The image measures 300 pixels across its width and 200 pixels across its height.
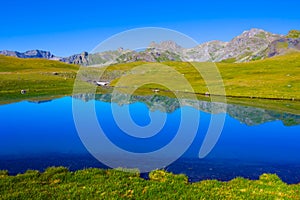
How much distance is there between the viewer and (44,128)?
3456 centimetres

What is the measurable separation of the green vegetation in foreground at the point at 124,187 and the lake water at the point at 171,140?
2.10 m

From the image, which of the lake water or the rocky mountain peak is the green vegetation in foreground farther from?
the rocky mountain peak

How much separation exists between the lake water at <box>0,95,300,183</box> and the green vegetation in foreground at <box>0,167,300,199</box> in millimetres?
2101

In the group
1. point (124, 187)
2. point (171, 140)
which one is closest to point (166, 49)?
point (171, 140)

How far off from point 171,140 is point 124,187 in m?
15.2

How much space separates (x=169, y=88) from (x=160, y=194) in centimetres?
8849

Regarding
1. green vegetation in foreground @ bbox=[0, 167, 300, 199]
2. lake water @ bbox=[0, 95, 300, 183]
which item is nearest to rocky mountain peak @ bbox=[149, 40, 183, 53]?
lake water @ bbox=[0, 95, 300, 183]

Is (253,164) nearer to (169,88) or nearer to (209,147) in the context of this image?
(209,147)

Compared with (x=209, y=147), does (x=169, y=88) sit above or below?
above

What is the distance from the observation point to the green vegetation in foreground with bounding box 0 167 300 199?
47.9 feet

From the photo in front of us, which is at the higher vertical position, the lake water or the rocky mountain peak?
the rocky mountain peak

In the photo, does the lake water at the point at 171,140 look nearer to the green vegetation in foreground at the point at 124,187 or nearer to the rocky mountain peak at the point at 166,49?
the green vegetation in foreground at the point at 124,187

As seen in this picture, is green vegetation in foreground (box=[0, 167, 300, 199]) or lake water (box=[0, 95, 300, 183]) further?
lake water (box=[0, 95, 300, 183])

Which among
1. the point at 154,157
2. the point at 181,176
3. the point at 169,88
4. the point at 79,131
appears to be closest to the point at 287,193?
the point at 181,176
